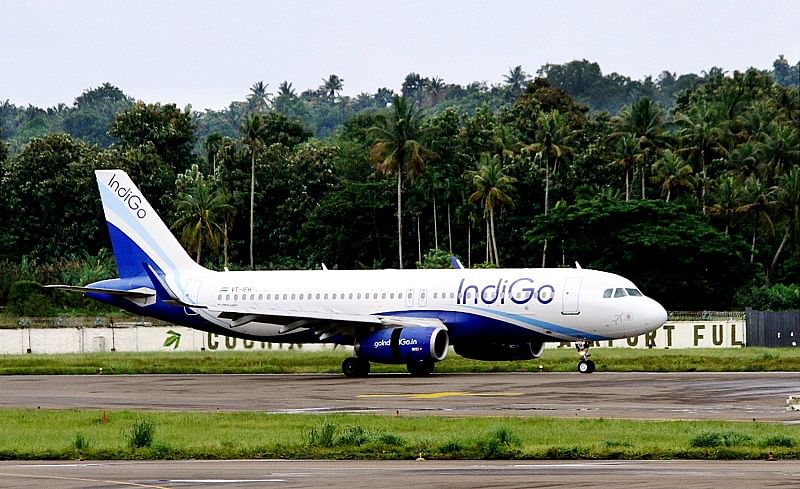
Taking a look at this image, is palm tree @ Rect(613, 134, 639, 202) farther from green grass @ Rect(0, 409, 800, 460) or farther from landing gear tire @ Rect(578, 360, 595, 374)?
green grass @ Rect(0, 409, 800, 460)

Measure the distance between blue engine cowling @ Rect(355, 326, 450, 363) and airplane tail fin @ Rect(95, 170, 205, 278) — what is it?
10.6m

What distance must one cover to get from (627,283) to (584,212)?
165 feet

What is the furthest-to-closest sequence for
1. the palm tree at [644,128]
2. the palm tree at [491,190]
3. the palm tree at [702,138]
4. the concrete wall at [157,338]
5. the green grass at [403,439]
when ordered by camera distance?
1. the palm tree at [644,128]
2. the palm tree at [702,138]
3. the palm tree at [491,190]
4. the concrete wall at [157,338]
5. the green grass at [403,439]

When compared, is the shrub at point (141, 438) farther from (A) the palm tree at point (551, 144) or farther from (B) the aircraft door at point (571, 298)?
(A) the palm tree at point (551, 144)

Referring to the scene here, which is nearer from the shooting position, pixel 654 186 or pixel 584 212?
pixel 584 212

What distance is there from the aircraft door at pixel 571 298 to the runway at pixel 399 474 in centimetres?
2458

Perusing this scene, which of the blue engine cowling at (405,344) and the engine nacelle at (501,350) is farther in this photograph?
the engine nacelle at (501,350)

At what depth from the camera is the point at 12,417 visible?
104 feet

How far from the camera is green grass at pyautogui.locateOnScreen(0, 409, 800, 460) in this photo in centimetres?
2320

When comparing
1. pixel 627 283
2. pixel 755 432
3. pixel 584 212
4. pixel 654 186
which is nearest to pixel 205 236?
pixel 584 212

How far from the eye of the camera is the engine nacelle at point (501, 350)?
4900 cm

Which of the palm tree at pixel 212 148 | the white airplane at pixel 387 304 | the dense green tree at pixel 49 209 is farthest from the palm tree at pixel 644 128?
the white airplane at pixel 387 304

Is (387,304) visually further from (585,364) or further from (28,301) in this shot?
(28,301)

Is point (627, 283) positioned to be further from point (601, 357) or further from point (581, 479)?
point (581, 479)
